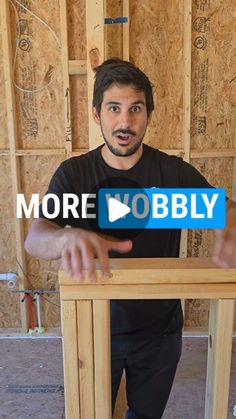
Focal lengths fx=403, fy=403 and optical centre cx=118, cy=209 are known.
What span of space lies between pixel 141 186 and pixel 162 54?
5.64 ft

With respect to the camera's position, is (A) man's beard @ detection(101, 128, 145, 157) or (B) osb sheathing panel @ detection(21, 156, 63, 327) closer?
(A) man's beard @ detection(101, 128, 145, 157)

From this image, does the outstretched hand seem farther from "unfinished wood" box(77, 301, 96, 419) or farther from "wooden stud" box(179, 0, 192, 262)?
"wooden stud" box(179, 0, 192, 262)

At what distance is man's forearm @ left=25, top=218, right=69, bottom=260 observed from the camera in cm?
75

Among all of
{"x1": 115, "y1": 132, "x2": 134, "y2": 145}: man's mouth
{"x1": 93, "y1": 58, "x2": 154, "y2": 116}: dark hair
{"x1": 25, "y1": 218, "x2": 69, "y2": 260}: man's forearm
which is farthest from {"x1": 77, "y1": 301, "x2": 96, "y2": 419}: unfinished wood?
{"x1": 93, "y1": 58, "x2": 154, "y2": 116}: dark hair

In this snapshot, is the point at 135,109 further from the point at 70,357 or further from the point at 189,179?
the point at 70,357

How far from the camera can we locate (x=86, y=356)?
674 mm

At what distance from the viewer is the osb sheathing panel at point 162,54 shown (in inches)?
105

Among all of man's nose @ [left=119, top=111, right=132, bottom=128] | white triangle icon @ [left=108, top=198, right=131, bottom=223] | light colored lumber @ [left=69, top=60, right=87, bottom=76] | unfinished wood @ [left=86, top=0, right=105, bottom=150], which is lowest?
white triangle icon @ [left=108, top=198, right=131, bottom=223]

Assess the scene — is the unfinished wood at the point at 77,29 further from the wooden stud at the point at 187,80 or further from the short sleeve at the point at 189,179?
the short sleeve at the point at 189,179

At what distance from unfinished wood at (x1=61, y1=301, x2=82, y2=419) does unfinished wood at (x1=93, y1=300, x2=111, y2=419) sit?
3 centimetres

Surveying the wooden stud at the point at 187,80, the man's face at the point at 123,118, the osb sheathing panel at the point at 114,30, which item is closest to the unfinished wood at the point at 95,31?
the osb sheathing panel at the point at 114,30

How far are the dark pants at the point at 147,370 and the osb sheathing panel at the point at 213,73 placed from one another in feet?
5.97

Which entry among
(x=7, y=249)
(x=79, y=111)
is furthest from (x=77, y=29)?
(x=7, y=249)

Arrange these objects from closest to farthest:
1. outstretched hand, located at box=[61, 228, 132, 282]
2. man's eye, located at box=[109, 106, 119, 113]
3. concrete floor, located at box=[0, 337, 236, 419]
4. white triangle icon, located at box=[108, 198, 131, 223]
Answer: outstretched hand, located at box=[61, 228, 132, 282] < white triangle icon, located at box=[108, 198, 131, 223] < man's eye, located at box=[109, 106, 119, 113] < concrete floor, located at box=[0, 337, 236, 419]
